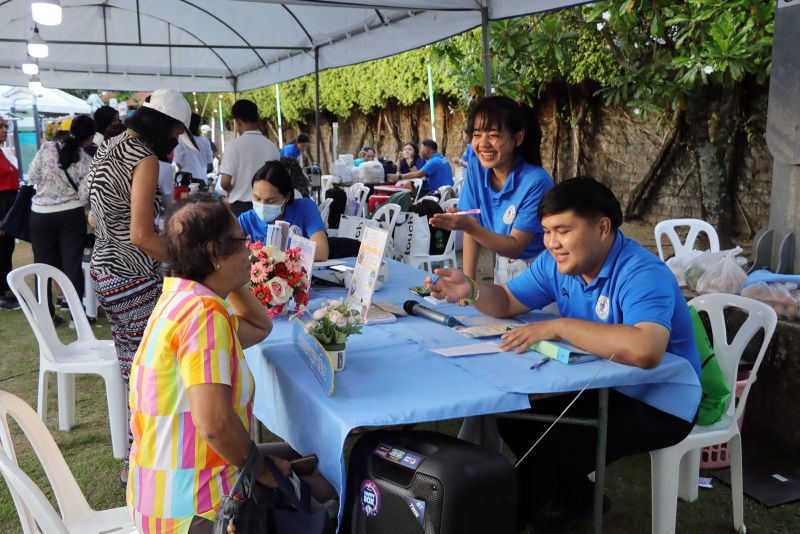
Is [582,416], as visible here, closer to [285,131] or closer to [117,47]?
[117,47]

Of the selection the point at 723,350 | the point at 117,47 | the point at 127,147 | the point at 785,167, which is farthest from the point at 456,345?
the point at 117,47

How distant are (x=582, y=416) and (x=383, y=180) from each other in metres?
8.34

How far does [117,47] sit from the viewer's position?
33.9ft

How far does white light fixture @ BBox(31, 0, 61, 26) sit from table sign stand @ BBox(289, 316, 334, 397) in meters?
4.65

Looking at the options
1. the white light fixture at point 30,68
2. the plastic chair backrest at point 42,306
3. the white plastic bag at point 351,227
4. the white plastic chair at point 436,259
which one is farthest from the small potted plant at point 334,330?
the white light fixture at point 30,68

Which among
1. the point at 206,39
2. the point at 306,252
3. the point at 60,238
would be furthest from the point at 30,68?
the point at 306,252

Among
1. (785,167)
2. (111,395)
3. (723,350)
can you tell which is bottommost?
(111,395)

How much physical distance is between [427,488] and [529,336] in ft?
2.30

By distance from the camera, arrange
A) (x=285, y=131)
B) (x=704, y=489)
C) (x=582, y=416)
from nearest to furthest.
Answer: (x=582, y=416), (x=704, y=489), (x=285, y=131)

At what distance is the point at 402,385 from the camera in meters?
1.89

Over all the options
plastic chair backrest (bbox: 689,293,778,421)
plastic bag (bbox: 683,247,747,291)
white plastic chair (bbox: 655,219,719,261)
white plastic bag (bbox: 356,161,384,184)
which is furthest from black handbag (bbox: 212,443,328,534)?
white plastic bag (bbox: 356,161,384,184)

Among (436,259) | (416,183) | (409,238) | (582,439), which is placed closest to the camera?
(582,439)

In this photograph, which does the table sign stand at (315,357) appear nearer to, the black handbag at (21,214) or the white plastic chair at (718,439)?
the white plastic chair at (718,439)

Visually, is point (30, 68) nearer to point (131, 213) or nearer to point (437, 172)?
point (437, 172)
